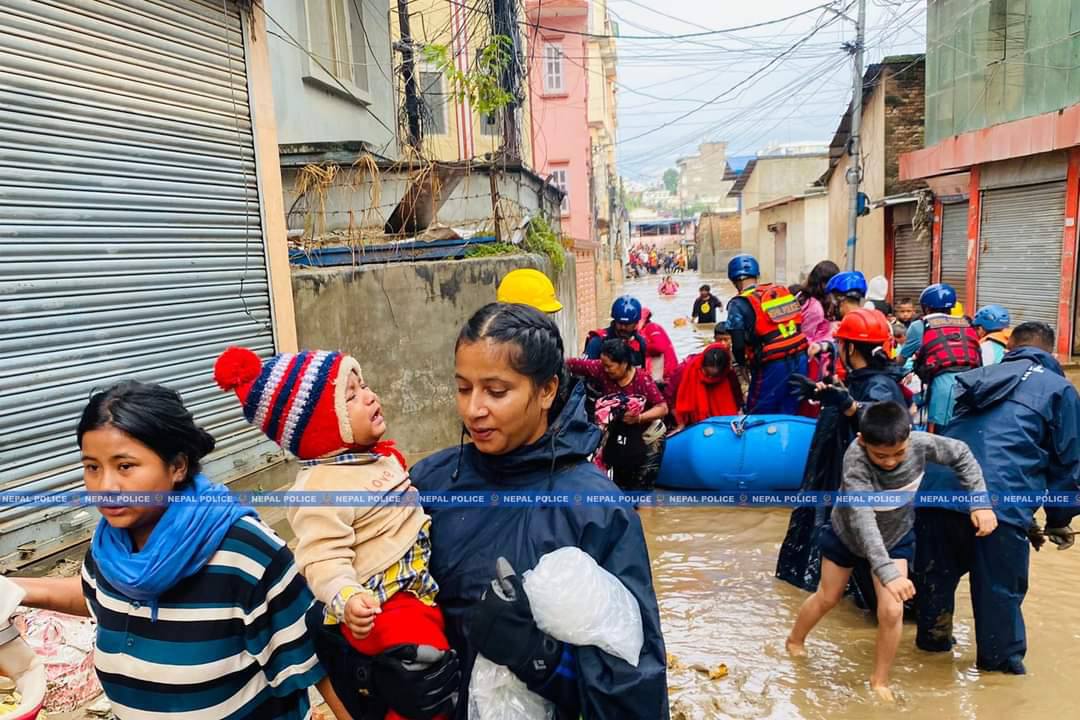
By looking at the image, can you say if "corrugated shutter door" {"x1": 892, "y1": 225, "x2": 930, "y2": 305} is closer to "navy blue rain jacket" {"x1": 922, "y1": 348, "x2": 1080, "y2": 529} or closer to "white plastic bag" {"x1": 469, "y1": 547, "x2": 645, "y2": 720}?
"navy blue rain jacket" {"x1": 922, "y1": 348, "x2": 1080, "y2": 529}

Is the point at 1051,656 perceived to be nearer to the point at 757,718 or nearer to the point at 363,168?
the point at 757,718

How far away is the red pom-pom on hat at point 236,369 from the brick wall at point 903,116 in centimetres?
1727

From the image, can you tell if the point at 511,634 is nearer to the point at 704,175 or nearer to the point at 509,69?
the point at 509,69

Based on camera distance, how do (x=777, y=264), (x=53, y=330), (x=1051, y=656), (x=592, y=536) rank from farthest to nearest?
(x=777, y=264)
(x=53, y=330)
(x=1051, y=656)
(x=592, y=536)

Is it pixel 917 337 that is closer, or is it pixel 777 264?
pixel 917 337

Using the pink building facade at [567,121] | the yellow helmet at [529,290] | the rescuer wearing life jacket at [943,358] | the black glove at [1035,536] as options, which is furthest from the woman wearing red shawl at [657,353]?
the pink building facade at [567,121]

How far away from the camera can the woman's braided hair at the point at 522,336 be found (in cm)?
162

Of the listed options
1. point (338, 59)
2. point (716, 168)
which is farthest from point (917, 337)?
point (716, 168)

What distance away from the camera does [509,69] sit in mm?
9344

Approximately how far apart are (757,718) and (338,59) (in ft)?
30.8

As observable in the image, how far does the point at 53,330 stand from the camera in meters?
4.08

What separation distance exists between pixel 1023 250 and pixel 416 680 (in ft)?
42.2

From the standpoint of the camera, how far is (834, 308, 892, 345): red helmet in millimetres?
3967

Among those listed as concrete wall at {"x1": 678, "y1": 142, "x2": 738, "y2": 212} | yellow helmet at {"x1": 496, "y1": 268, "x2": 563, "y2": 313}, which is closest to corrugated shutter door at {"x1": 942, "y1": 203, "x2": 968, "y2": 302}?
yellow helmet at {"x1": 496, "y1": 268, "x2": 563, "y2": 313}
